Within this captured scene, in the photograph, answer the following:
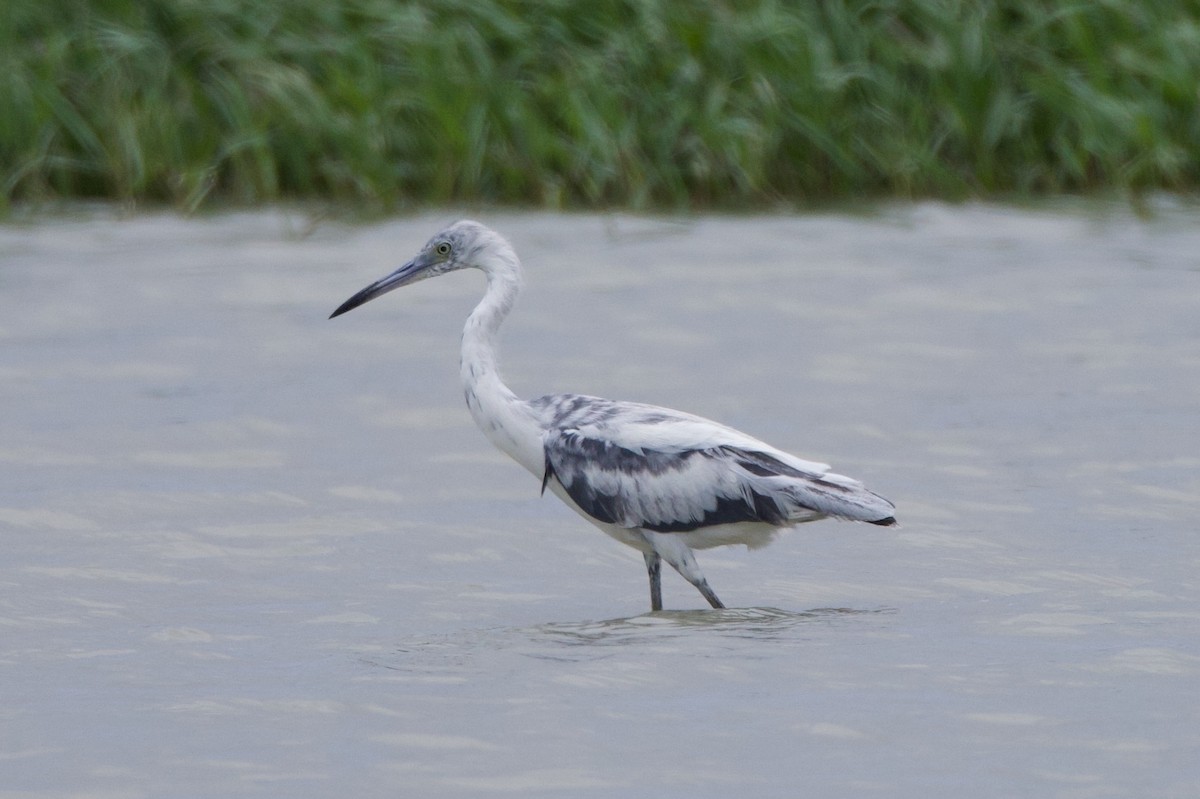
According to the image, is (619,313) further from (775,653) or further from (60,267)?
(775,653)

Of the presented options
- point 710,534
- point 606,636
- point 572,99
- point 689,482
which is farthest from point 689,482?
point 572,99

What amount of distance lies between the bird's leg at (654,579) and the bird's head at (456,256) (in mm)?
1213

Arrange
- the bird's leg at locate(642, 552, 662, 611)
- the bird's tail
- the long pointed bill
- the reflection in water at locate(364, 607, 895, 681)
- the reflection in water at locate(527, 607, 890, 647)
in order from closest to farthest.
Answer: the reflection in water at locate(364, 607, 895, 681), the reflection in water at locate(527, 607, 890, 647), the bird's tail, the bird's leg at locate(642, 552, 662, 611), the long pointed bill

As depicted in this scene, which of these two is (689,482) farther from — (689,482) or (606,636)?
(606,636)

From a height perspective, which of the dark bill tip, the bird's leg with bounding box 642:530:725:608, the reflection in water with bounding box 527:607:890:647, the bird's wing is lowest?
the reflection in water with bounding box 527:607:890:647

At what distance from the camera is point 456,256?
300 inches

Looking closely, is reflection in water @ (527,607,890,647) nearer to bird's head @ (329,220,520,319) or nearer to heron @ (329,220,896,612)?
heron @ (329,220,896,612)

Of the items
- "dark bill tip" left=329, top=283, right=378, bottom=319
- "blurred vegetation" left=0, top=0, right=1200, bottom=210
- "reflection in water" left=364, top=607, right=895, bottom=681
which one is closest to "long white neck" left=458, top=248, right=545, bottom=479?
"dark bill tip" left=329, top=283, right=378, bottom=319

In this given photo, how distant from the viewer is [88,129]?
1308 centimetres

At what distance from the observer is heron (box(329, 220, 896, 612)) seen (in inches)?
265

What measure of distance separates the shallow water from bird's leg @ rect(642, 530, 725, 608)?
93 millimetres

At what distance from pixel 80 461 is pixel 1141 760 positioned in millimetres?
5177

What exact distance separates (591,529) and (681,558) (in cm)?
145

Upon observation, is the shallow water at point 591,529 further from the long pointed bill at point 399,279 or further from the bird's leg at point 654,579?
the long pointed bill at point 399,279
